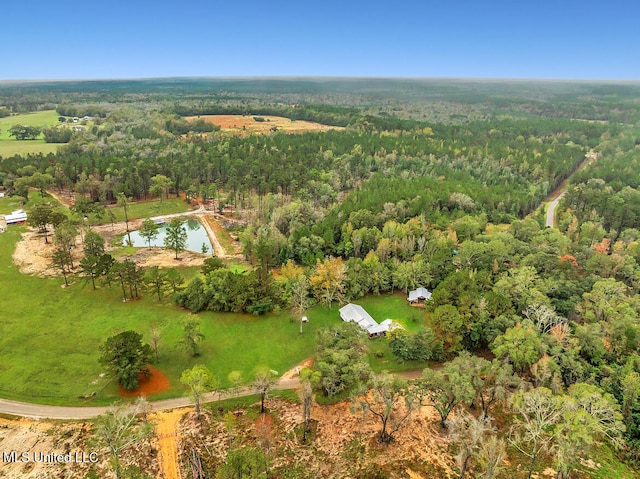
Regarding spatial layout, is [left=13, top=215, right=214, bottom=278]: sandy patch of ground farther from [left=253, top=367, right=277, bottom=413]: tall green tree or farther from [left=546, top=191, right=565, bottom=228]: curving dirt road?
[left=546, top=191, right=565, bottom=228]: curving dirt road

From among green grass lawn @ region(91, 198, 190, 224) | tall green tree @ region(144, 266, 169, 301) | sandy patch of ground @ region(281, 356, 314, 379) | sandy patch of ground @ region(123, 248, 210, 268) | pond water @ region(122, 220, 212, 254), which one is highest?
tall green tree @ region(144, 266, 169, 301)

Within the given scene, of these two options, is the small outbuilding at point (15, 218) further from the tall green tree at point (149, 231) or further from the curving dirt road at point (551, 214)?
the curving dirt road at point (551, 214)

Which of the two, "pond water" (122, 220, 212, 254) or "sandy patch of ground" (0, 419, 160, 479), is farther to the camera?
"pond water" (122, 220, 212, 254)

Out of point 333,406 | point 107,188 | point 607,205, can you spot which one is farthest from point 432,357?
point 107,188

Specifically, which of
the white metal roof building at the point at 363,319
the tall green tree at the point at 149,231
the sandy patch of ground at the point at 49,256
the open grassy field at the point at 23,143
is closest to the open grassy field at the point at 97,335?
the white metal roof building at the point at 363,319

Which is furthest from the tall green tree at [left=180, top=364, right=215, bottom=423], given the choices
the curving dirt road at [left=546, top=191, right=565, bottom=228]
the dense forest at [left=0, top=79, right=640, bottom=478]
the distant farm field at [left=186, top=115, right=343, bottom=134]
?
the distant farm field at [left=186, top=115, right=343, bottom=134]

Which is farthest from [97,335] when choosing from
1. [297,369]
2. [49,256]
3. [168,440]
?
[49,256]

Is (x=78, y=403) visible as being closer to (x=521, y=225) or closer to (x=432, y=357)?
(x=432, y=357)
